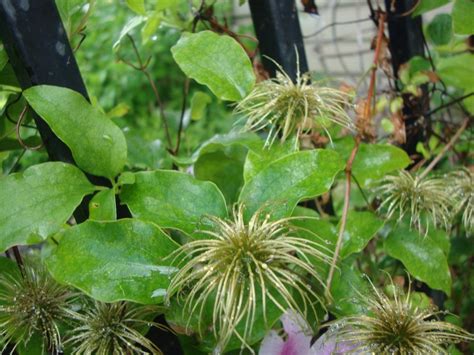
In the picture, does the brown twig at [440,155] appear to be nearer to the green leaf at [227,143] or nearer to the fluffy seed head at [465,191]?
the fluffy seed head at [465,191]

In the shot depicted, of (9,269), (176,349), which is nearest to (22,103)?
(9,269)

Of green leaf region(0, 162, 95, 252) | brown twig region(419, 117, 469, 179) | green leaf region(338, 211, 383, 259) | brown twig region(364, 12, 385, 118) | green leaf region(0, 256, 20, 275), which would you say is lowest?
brown twig region(419, 117, 469, 179)

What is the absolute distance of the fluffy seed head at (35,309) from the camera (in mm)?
509

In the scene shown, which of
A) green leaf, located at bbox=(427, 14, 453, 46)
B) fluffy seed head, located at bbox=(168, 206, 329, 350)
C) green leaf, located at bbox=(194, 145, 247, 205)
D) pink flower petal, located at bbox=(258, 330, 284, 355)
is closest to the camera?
fluffy seed head, located at bbox=(168, 206, 329, 350)

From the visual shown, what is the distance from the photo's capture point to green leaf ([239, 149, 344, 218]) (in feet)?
1.60

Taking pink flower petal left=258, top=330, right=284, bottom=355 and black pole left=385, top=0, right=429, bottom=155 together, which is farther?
black pole left=385, top=0, right=429, bottom=155

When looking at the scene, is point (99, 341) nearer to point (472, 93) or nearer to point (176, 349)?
point (176, 349)

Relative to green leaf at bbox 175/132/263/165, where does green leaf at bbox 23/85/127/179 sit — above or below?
above

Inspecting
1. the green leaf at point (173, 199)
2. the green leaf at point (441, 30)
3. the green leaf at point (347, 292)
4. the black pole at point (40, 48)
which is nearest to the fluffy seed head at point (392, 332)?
the green leaf at point (347, 292)

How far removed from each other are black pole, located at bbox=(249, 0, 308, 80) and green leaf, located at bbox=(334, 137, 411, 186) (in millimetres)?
136

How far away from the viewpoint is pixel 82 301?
52 centimetres

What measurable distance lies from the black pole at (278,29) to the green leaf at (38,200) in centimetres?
28

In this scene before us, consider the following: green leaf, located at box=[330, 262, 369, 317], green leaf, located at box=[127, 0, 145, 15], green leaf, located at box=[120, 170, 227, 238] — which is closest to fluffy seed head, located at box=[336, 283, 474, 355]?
green leaf, located at box=[330, 262, 369, 317]

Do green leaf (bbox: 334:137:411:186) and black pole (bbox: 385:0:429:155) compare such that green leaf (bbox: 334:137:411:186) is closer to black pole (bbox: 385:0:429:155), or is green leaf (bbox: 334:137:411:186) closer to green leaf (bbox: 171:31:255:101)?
green leaf (bbox: 171:31:255:101)
